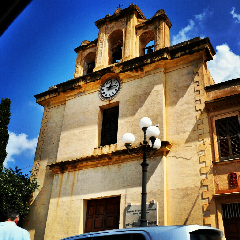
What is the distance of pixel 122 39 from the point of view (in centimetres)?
1642

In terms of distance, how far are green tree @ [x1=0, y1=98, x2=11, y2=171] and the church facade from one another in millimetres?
1933

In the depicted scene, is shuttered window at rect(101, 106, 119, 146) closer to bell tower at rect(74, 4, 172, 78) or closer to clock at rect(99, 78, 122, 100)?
clock at rect(99, 78, 122, 100)

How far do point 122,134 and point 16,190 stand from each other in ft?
17.7

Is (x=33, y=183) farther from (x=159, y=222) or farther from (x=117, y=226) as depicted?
(x=159, y=222)

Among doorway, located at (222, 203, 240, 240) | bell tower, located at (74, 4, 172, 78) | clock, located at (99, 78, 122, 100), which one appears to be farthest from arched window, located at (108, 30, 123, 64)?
doorway, located at (222, 203, 240, 240)

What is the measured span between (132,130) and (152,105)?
1.38 meters

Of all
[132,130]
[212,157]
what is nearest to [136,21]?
[132,130]

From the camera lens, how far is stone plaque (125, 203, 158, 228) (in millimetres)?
10094

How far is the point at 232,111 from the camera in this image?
1063 centimetres

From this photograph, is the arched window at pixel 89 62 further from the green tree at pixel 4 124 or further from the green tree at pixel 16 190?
the green tree at pixel 16 190

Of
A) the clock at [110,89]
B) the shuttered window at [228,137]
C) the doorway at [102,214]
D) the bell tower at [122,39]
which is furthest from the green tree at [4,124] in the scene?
the shuttered window at [228,137]

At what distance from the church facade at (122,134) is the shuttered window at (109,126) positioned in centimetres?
5

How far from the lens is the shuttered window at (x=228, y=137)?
10195 mm

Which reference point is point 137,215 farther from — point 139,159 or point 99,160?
point 99,160
